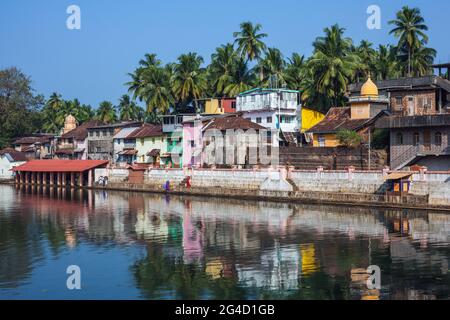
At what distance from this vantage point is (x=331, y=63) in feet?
223

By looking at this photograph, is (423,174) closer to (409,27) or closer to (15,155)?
(409,27)

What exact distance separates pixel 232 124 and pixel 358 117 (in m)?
13.7

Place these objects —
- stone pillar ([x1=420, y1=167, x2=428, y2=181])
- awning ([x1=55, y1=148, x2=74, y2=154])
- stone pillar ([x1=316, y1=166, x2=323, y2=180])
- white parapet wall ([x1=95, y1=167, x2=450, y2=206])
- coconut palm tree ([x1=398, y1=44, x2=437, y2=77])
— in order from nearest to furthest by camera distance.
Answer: white parapet wall ([x1=95, y1=167, x2=450, y2=206])
stone pillar ([x1=420, y1=167, x2=428, y2=181])
stone pillar ([x1=316, y1=166, x2=323, y2=180])
coconut palm tree ([x1=398, y1=44, x2=437, y2=77])
awning ([x1=55, y1=148, x2=74, y2=154])

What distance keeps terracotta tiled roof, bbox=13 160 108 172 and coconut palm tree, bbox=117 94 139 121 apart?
2221 cm

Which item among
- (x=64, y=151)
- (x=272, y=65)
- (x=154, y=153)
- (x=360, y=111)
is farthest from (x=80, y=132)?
(x=360, y=111)

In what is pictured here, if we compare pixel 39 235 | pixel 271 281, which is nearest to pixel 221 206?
pixel 39 235

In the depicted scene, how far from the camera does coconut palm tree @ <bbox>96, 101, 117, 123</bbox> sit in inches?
4390

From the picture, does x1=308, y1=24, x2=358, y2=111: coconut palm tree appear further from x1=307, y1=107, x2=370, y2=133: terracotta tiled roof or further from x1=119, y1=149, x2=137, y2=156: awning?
Answer: x1=119, y1=149, x2=137, y2=156: awning

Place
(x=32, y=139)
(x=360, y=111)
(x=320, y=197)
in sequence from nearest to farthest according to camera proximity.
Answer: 1. (x=320, y=197)
2. (x=360, y=111)
3. (x=32, y=139)

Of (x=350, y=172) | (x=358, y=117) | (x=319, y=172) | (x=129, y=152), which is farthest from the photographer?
(x=129, y=152)

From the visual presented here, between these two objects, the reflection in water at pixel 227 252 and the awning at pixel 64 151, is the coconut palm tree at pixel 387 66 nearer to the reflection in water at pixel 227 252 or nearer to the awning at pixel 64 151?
the reflection in water at pixel 227 252

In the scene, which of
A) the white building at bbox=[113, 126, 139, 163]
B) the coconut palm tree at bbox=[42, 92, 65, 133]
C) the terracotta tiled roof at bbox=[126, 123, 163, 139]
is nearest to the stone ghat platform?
the terracotta tiled roof at bbox=[126, 123, 163, 139]
